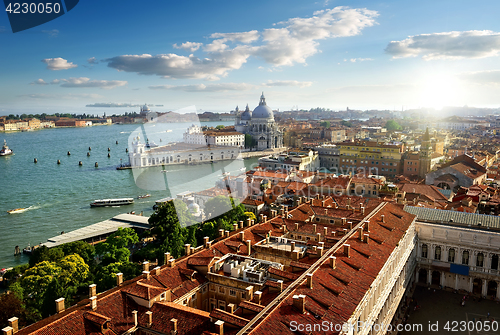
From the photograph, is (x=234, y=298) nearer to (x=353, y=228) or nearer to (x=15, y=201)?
(x=353, y=228)

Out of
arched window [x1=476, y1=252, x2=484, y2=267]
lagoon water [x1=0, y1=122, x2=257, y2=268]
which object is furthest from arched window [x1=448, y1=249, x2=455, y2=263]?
lagoon water [x1=0, y1=122, x2=257, y2=268]

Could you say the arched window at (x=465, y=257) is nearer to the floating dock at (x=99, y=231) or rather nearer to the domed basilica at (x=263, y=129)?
the floating dock at (x=99, y=231)

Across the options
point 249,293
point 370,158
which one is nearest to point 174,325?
point 249,293

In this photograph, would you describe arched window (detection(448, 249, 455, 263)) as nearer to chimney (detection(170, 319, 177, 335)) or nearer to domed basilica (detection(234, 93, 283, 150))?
chimney (detection(170, 319, 177, 335))

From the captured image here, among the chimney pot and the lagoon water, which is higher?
the chimney pot

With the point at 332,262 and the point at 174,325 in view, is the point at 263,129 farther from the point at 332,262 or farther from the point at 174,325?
the point at 174,325

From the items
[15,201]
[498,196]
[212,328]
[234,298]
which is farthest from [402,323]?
[15,201]
